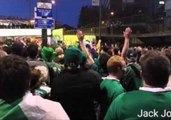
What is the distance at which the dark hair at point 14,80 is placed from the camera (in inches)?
154

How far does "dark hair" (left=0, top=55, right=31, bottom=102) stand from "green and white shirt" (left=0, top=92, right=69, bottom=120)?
60 mm

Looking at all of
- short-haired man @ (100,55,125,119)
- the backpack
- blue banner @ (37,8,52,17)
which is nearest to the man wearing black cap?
the backpack

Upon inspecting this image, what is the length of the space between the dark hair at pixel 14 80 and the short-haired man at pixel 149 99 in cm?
93

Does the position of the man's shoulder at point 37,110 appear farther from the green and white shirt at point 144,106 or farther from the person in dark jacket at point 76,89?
the person in dark jacket at point 76,89

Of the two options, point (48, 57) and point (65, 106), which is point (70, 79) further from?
point (48, 57)

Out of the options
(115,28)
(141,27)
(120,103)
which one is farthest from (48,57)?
(115,28)

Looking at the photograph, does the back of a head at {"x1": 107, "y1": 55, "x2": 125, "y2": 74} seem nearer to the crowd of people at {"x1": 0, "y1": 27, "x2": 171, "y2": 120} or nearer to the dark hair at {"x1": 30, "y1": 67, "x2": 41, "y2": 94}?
the crowd of people at {"x1": 0, "y1": 27, "x2": 171, "y2": 120}

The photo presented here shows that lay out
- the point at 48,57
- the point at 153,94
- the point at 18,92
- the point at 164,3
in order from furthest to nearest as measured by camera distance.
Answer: the point at 164,3
the point at 48,57
the point at 153,94
the point at 18,92

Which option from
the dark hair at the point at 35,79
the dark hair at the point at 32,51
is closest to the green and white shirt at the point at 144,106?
the dark hair at the point at 35,79

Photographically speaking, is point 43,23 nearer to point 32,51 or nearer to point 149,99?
point 32,51

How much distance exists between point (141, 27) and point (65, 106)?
40.2 meters

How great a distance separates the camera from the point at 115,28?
166 feet

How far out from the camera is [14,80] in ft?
12.8

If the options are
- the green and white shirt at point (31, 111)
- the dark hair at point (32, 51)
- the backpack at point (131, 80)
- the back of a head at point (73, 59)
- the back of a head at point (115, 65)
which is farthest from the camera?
the dark hair at point (32, 51)
